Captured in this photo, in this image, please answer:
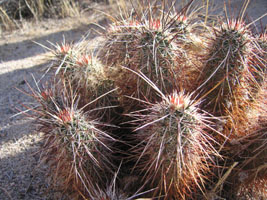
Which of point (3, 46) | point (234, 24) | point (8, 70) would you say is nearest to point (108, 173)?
point (234, 24)

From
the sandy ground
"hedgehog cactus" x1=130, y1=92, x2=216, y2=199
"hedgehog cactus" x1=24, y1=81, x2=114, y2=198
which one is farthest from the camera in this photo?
the sandy ground

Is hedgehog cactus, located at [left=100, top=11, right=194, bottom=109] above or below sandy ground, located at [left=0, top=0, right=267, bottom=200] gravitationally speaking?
above

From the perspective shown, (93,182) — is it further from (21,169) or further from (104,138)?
(21,169)

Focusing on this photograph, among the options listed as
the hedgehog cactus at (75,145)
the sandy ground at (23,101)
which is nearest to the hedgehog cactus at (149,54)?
the hedgehog cactus at (75,145)

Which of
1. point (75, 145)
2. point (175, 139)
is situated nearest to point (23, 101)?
point (75, 145)

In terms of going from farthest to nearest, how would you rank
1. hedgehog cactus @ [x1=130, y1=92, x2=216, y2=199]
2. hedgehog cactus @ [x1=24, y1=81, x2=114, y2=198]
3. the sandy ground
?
the sandy ground → hedgehog cactus @ [x1=24, y1=81, x2=114, y2=198] → hedgehog cactus @ [x1=130, y1=92, x2=216, y2=199]

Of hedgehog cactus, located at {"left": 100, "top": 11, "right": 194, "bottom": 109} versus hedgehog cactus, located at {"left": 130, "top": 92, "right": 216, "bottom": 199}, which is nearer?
hedgehog cactus, located at {"left": 130, "top": 92, "right": 216, "bottom": 199}

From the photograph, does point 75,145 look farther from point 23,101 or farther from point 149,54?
point 23,101

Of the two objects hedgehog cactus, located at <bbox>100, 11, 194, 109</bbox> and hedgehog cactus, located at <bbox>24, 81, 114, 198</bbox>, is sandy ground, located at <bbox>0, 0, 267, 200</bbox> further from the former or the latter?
hedgehog cactus, located at <bbox>100, 11, 194, 109</bbox>

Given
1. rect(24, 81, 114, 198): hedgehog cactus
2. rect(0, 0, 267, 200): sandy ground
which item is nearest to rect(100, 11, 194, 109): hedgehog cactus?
rect(24, 81, 114, 198): hedgehog cactus
